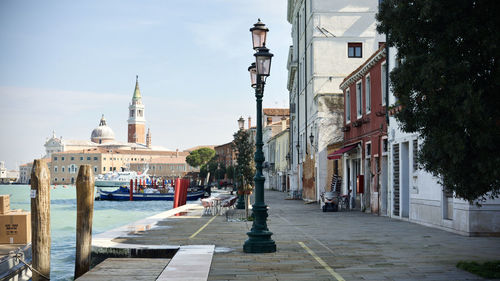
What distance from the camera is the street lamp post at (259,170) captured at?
1141 centimetres

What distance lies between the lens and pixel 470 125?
7516mm

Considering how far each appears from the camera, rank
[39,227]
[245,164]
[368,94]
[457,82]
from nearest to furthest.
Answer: [457,82] → [39,227] → [368,94] → [245,164]

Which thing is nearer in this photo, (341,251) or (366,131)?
(341,251)

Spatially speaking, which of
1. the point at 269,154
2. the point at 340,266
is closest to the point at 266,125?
the point at 269,154

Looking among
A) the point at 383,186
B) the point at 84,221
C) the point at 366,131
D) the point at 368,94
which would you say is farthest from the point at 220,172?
the point at 84,221

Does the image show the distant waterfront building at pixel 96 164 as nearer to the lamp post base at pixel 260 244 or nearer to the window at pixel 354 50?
the window at pixel 354 50

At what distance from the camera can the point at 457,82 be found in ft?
25.4

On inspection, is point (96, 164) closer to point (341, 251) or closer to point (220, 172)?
point (220, 172)

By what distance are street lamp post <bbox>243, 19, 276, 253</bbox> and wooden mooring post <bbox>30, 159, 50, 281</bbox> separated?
380cm

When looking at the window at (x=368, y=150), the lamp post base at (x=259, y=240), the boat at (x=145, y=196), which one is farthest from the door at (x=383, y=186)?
the boat at (x=145, y=196)

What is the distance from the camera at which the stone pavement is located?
29.1 feet

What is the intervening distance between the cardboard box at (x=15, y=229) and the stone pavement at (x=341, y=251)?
231 centimetres

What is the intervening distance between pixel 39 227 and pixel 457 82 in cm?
761

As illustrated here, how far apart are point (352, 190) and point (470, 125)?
69.1 feet
